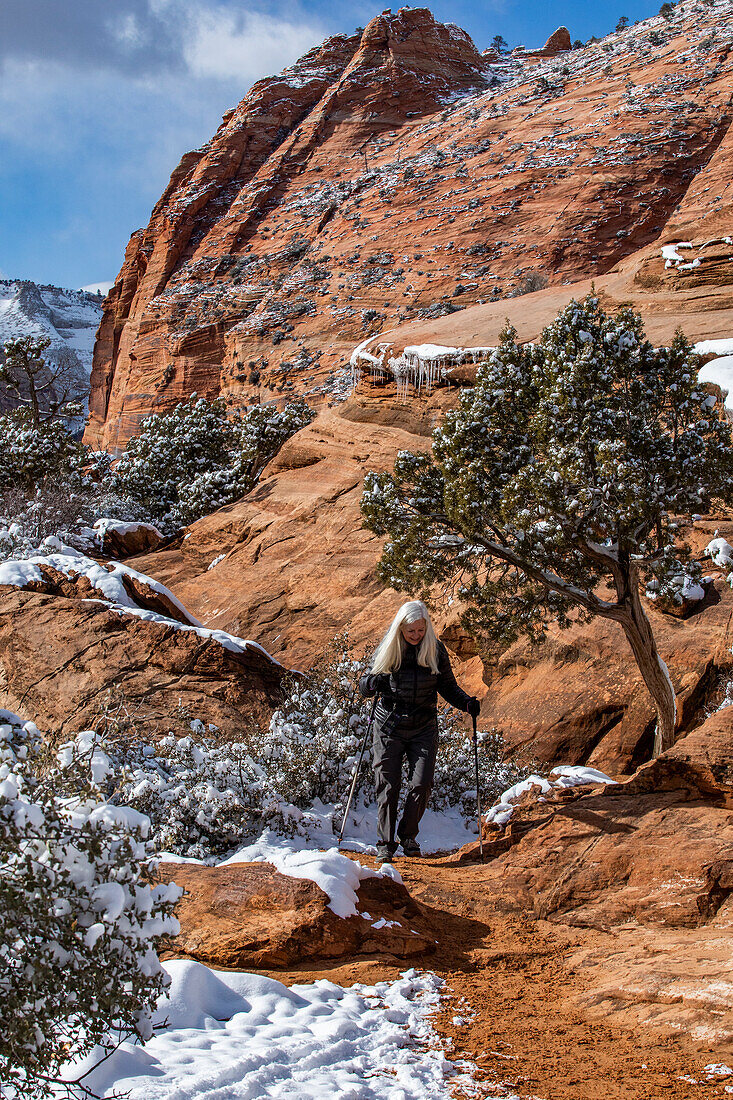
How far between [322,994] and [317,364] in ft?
125

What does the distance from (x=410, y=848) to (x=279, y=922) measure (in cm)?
227

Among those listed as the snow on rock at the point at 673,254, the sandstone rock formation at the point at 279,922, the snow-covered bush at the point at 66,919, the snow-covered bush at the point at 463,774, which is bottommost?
the snow-covered bush at the point at 463,774

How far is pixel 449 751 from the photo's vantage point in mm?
7988

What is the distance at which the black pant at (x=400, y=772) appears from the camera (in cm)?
610

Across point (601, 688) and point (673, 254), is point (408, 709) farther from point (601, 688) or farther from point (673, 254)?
point (673, 254)

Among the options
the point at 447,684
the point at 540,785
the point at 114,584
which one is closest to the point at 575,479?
the point at 447,684

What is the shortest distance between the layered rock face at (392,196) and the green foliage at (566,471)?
18.0 m

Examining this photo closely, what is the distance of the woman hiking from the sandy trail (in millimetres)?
1078

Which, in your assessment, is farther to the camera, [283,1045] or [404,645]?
[404,645]

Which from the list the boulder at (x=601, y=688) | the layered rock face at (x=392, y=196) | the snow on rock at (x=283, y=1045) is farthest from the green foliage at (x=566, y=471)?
the layered rock face at (x=392, y=196)

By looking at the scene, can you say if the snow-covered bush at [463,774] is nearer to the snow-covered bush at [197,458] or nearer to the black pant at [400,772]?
the black pant at [400,772]

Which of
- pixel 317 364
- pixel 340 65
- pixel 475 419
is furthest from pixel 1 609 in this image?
pixel 340 65

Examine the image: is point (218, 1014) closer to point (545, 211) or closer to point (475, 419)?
point (475, 419)

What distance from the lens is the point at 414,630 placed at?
19.9 ft
